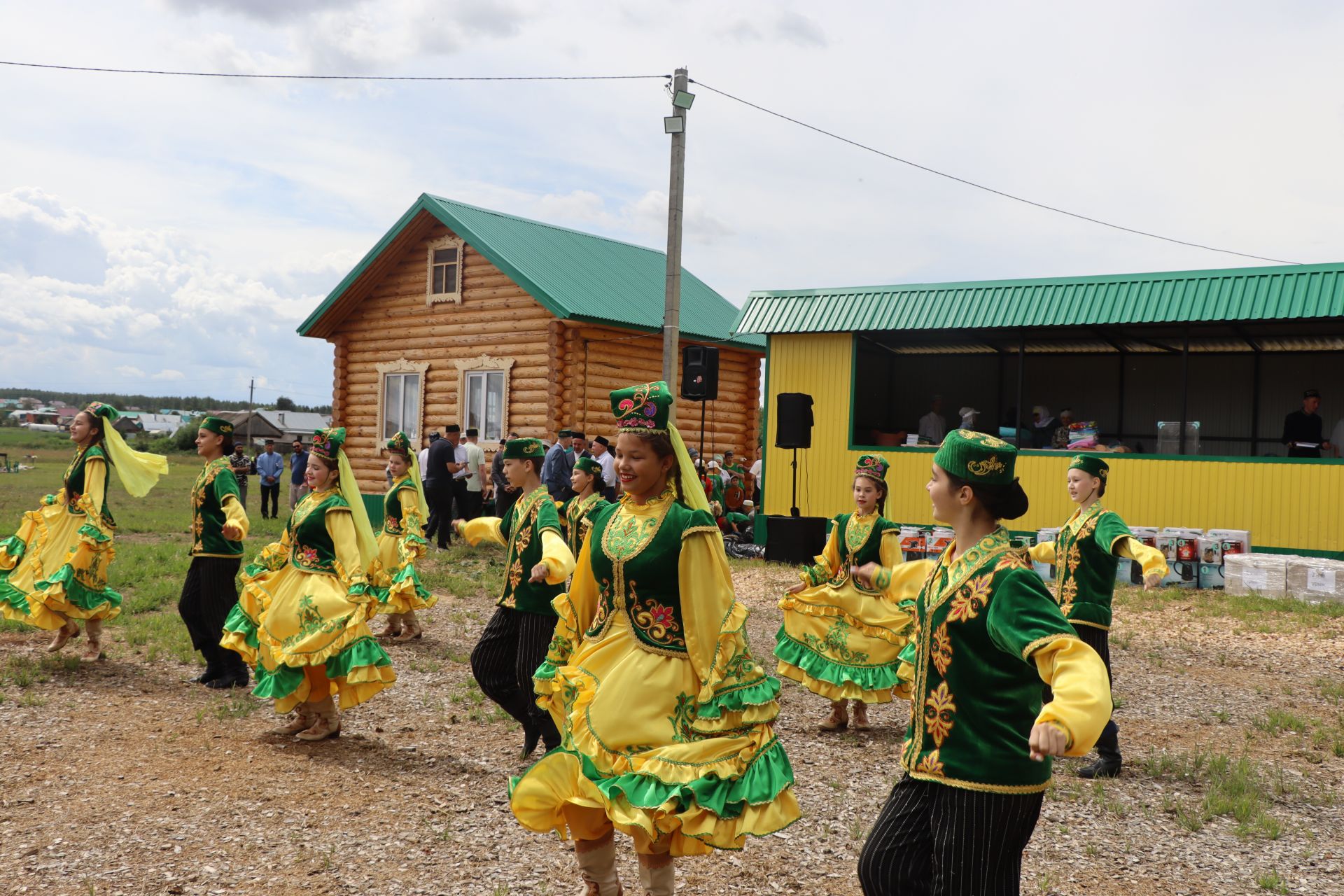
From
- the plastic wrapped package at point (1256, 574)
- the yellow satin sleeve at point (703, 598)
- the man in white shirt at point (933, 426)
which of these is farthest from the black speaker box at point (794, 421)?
the yellow satin sleeve at point (703, 598)

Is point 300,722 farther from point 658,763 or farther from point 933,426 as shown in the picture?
point 933,426

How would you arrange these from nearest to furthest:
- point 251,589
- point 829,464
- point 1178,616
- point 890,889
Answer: point 890,889 → point 251,589 → point 1178,616 → point 829,464

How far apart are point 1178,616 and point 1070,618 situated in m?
7.14

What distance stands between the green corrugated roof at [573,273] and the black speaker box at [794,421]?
2136 millimetres

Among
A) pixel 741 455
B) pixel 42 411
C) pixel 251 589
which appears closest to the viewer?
pixel 251 589

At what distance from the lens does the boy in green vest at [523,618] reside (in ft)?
20.2

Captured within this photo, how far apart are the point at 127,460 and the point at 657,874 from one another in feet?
21.6

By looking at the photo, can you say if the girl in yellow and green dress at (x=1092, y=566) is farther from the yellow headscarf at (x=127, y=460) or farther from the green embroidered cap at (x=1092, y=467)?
the yellow headscarf at (x=127, y=460)

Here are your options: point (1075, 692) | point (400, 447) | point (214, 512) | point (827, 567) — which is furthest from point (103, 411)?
point (1075, 692)

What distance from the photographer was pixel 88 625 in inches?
346

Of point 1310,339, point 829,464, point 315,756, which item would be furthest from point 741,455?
point 315,756

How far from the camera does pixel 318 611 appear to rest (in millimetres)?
6449

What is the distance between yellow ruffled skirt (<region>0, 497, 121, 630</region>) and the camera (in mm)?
8375

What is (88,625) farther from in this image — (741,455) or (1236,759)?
(741,455)
